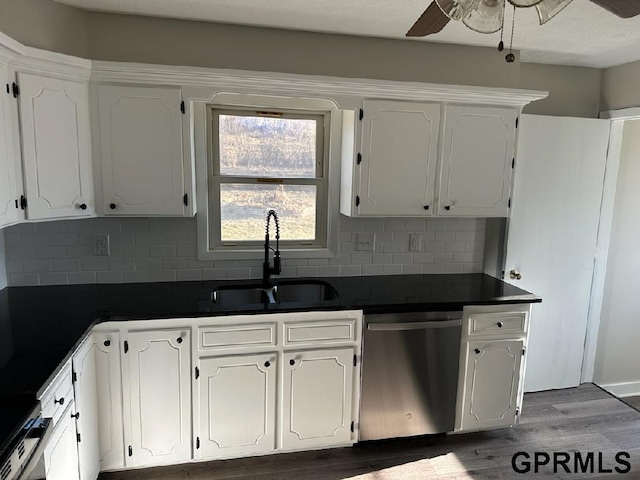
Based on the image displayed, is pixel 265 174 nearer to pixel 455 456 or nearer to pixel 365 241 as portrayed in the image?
pixel 365 241

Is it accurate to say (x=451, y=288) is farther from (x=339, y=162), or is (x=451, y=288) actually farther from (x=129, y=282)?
(x=129, y=282)

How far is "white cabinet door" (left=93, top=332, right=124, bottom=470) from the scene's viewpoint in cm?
210

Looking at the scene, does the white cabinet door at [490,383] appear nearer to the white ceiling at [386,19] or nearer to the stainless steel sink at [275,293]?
the stainless steel sink at [275,293]

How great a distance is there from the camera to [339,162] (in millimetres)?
2865

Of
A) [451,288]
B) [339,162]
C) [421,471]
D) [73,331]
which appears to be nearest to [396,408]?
[421,471]

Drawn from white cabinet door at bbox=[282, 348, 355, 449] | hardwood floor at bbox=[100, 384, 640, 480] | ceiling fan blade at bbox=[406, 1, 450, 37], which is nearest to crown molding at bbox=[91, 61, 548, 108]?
ceiling fan blade at bbox=[406, 1, 450, 37]

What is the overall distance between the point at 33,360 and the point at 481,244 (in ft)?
8.91

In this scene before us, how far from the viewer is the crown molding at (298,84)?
2242mm

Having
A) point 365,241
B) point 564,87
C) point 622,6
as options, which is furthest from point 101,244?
point 564,87

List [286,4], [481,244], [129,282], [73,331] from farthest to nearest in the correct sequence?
[481,244]
[129,282]
[286,4]
[73,331]

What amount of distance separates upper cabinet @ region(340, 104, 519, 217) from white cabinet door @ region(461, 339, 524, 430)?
825 millimetres

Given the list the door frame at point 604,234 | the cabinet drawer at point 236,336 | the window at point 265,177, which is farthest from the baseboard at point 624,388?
the cabinet drawer at point 236,336

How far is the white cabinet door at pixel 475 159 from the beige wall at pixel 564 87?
1.91 feet

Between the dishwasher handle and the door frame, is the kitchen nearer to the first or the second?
the door frame
